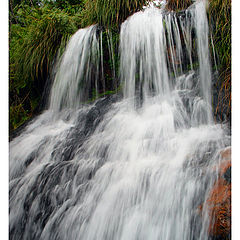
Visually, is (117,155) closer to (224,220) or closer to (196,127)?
(196,127)

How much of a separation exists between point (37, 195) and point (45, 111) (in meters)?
1.29

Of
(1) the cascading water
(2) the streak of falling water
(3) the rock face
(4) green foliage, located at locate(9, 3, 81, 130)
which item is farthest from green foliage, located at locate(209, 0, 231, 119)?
(4) green foliage, located at locate(9, 3, 81, 130)

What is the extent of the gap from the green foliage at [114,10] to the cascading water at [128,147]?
0.57 feet

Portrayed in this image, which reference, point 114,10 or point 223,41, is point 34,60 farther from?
point 223,41

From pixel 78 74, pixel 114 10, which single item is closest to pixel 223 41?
pixel 114 10

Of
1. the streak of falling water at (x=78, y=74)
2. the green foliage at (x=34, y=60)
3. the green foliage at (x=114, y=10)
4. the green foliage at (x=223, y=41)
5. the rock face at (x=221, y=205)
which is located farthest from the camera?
the green foliage at (x=34, y=60)

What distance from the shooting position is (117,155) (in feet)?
6.26

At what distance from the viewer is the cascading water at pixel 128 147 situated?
57.2 inches

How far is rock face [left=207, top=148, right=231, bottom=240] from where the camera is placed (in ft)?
4.00

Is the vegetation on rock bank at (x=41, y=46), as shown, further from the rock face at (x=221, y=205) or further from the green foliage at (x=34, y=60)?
the rock face at (x=221, y=205)

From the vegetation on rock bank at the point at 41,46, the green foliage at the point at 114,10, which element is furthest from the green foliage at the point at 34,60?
the green foliage at the point at 114,10

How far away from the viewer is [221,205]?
127cm

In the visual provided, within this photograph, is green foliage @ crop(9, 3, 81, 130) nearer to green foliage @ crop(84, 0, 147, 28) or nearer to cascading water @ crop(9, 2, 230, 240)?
cascading water @ crop(9, 2, 230, 240)
